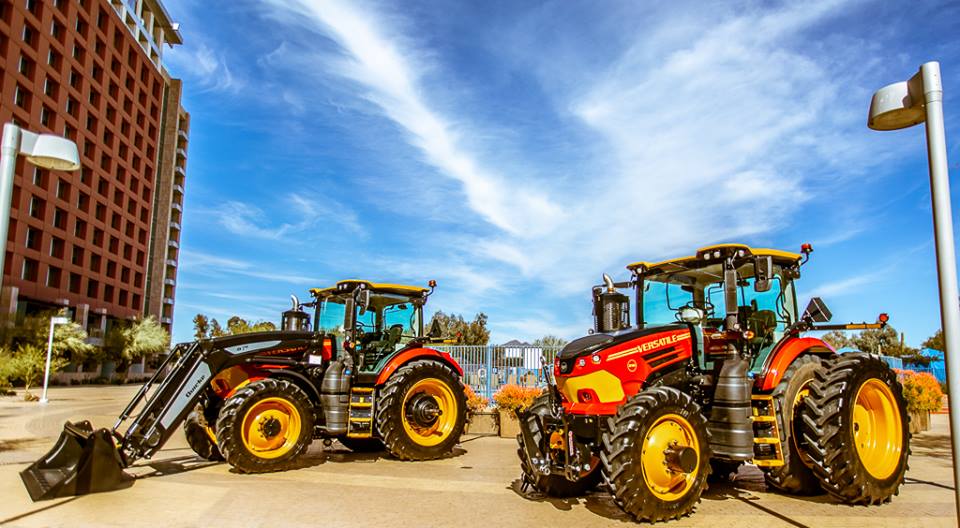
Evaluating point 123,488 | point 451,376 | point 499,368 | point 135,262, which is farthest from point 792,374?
point 135,262

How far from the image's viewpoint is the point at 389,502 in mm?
7172

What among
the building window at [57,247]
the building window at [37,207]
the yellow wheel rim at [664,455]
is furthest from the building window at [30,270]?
the yellow wheel rim at [664,455]

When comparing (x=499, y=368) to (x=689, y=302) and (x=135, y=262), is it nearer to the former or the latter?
(x=689, y=302)

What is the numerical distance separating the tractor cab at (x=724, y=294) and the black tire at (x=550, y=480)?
1722 mm

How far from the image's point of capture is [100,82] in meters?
50.3

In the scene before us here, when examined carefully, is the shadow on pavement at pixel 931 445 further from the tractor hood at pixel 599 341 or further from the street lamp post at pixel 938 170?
the street lamp post at pixel 938 170

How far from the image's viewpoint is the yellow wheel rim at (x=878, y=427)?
7.20 meters

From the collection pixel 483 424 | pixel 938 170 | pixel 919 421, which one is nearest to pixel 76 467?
pixel 938 170

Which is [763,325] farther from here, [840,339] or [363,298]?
[840,339]

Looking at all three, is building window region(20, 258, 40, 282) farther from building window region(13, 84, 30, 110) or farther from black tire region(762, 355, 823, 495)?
black tire region(762, 355, 823, 495)

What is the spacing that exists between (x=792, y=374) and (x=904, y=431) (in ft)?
4.99

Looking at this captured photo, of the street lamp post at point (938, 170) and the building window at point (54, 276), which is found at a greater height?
the building window at point (54, 276)

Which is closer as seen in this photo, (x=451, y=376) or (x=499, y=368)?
(x=451, y=376)

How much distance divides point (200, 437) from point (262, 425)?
5.40ft
